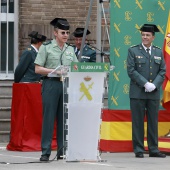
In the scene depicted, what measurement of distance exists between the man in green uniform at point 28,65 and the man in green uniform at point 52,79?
2.89 meters

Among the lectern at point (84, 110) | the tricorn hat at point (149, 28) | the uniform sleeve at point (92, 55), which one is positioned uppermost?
the tricorn hat at point (149, 28)

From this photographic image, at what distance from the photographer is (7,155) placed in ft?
45.8

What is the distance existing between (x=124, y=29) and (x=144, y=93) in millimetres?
1311

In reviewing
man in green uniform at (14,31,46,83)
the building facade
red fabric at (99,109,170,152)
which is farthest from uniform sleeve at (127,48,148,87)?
the building facade

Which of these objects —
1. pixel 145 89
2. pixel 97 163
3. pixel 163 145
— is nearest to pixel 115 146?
pixel 163 145

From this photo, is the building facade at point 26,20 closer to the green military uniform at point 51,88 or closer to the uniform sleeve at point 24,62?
the uniform sleeve at point 24,62

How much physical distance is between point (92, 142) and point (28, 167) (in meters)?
0.96

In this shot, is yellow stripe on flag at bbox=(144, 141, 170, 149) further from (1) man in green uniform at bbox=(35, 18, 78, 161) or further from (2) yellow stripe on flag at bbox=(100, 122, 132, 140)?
(1) man in green uniform at bbox=(35, 18, 78, 161)

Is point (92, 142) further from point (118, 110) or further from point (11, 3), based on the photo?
point (11, 3)

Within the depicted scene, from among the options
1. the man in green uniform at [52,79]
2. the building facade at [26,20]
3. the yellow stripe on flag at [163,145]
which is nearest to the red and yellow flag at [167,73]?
the yellow stripe on flag at [163,145]

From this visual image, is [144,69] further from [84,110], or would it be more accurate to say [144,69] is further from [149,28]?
[84,110]

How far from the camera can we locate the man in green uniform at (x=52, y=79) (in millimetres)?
12328

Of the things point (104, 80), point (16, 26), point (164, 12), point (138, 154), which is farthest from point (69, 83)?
point (16, 26)

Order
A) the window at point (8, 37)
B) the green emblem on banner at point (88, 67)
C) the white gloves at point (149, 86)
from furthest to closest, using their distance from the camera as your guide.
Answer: the window at point (8, 37), the white gloves at point (149, 86), the green emblem on banner at point (88, 67)
